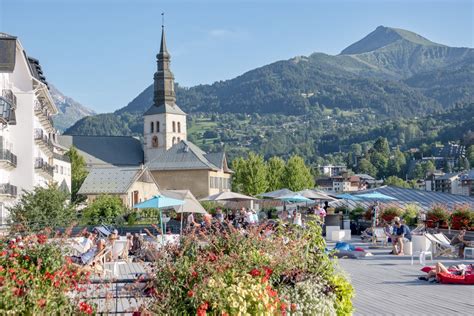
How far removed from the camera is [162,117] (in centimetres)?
10175

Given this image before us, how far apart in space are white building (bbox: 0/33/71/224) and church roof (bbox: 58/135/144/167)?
5193 cm

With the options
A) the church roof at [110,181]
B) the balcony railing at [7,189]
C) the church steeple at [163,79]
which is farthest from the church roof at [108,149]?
the balcony railing at [7,189]

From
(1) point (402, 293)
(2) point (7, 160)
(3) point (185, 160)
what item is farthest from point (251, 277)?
(3) point (185, 160)

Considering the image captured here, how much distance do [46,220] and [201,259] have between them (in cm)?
2158

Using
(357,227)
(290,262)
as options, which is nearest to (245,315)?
(290,262)

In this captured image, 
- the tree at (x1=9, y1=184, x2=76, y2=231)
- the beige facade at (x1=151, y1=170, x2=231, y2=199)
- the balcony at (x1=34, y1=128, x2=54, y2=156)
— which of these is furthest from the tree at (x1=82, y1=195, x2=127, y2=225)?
the beige facade at (x1=151, y1=170, x2=231, y2=199)

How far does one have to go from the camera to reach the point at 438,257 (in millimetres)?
19438

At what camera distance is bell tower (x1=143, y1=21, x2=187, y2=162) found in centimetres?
10000

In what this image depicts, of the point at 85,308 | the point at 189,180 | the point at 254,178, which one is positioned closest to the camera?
the point at 85,308

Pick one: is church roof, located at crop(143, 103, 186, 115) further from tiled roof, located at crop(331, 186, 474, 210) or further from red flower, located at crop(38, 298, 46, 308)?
red flower, located at crop(38, 298, 46, 308)

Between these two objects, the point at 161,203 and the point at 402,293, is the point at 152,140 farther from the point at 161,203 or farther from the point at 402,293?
the point at 402,293

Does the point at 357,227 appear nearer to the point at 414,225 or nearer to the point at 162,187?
the point at 414,225

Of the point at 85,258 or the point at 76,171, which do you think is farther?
the point at 76,171

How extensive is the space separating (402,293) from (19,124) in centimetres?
3485
